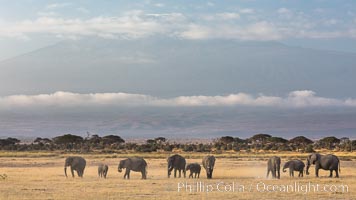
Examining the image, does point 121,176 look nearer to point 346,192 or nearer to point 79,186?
point 79,186

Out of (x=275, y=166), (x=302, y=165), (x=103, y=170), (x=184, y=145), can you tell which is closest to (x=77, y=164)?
(x=103, y=170)

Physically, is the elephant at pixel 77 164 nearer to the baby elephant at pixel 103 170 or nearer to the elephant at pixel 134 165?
the baby elephant at pixel 103 170

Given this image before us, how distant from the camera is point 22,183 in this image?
37781 mm

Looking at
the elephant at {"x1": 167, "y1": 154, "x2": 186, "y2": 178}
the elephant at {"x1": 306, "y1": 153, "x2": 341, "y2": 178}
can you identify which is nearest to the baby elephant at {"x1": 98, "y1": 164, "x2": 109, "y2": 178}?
the elephant at {"x1": 167, "y1": 154, "x2": 186, "y2": 178}

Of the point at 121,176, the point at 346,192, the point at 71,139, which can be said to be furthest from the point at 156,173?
the point at 71,139

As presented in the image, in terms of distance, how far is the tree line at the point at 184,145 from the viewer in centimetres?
10693

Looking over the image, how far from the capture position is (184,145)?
12006 centimetres

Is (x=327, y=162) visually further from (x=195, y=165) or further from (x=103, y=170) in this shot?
(x=103, y=170)

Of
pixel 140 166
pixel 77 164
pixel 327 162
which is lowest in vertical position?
pixel 140 166

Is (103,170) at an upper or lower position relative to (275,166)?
lower

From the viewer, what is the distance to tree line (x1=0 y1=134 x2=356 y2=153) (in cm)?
10693

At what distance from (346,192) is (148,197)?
9.68 meters

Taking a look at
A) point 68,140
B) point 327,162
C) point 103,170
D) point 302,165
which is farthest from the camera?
point 68,140

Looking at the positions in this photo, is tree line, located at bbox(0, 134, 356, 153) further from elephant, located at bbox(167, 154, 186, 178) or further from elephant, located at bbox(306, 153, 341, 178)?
elephant, located at bbox(167, 154, 186, 178)
